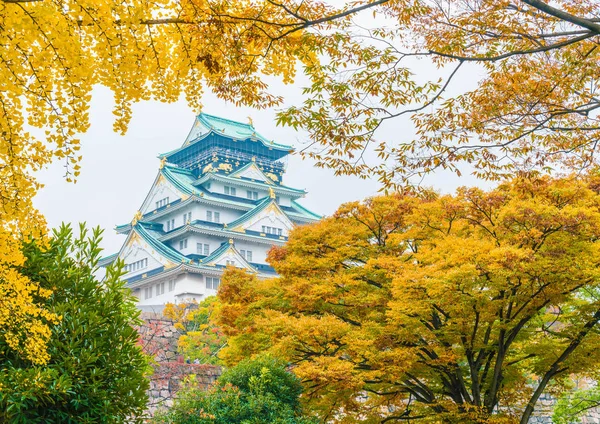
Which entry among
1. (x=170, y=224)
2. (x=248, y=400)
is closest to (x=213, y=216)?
(x=170, y=224)

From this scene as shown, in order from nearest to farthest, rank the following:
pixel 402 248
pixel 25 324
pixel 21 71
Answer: pixel 21 71 → pixel 25 324 → pixel 402 248

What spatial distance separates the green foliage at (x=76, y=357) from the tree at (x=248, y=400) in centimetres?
275

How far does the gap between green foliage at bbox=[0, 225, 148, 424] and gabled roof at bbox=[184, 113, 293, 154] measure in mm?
28581

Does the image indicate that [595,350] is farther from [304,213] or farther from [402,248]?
[304,213]

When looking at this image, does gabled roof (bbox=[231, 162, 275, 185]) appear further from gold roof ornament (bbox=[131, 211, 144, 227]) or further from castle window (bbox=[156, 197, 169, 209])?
gold roof ornament (bbox=[131, 211, 144, 227])

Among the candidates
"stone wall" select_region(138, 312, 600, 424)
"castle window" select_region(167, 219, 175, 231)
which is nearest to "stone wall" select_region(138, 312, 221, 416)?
"stone wall" select_region(138, 312, 600, 424)

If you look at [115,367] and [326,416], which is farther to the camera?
[326,416]

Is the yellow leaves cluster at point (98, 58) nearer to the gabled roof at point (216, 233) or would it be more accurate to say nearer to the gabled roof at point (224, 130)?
the gabled roof at point (216, 233)

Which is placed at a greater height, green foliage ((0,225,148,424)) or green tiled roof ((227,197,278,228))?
green tiled roof ((227,197,278,228))

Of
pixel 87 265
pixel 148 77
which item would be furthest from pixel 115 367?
pixel 148 77

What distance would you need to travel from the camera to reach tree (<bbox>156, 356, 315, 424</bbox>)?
9805 mm

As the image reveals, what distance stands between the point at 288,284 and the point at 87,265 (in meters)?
5.66

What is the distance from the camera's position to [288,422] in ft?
31.7

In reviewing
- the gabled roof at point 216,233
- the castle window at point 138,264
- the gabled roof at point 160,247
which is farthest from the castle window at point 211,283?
the castle window at point 138,264
